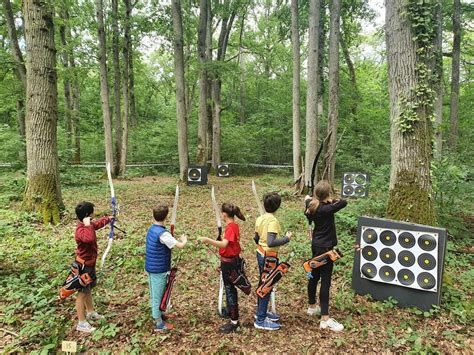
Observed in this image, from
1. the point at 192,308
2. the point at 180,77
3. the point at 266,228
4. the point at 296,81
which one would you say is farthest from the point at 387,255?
the point at 180,77

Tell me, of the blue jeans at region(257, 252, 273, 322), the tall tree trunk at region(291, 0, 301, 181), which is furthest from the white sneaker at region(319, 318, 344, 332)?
the tall tree trunk at region(291, 0, 301, 181)

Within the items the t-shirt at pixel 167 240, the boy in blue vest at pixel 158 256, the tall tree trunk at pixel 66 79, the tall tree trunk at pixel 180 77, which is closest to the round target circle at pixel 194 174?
the tall tree trunk at pixel 180 77

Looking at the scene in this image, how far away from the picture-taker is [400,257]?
370 centimetres

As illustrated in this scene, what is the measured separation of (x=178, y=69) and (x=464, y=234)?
34.3 feet

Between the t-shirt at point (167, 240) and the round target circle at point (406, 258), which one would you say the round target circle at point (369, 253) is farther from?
the t-shirt at point (167, 240)

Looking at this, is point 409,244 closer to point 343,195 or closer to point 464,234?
point 464,234

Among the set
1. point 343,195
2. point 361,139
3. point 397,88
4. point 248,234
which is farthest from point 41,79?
point 361,139

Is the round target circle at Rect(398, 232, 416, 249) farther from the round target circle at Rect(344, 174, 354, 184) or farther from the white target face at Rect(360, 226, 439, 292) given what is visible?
the round target circle at Rect(344, 174, 354, 184)

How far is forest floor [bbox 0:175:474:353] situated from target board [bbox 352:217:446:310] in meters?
0.16

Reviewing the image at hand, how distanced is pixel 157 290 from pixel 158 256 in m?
0.36

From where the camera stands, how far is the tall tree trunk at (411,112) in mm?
4219

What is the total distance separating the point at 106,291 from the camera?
3912 mm

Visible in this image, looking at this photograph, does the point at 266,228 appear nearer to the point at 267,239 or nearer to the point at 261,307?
the point at 267,239

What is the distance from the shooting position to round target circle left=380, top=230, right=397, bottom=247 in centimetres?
376
